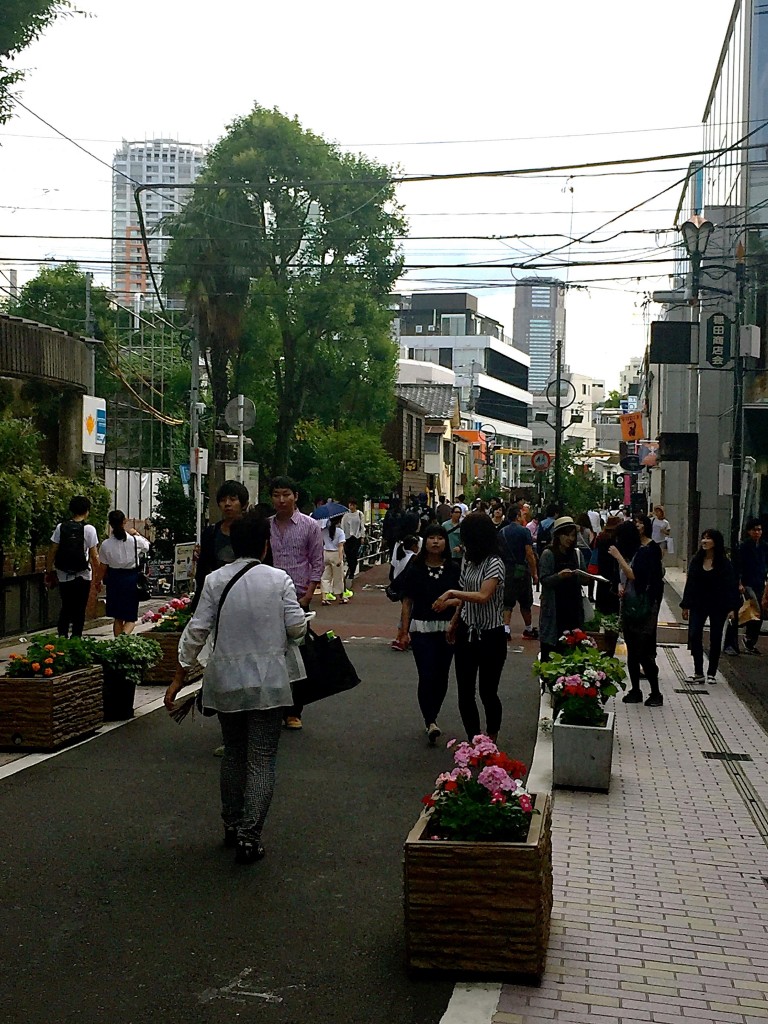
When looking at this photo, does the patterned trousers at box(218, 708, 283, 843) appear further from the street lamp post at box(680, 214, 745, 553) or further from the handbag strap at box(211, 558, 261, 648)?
the street lamp post at box(680, 214, 745, 553)

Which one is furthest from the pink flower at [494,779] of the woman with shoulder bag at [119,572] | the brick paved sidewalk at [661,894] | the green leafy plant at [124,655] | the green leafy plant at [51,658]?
the woman with shoulder bag at [119,572]

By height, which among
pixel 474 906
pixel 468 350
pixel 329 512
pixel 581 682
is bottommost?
pixel 474 906

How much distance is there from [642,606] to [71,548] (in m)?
5.97

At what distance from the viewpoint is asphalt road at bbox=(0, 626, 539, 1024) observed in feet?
15.4

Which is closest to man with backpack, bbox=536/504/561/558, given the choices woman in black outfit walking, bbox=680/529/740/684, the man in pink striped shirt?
woman in black outfit walking, bbox=680/529/740/684

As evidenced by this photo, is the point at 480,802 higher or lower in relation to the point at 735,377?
lower

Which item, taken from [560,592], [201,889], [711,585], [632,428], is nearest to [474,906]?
[201,889]

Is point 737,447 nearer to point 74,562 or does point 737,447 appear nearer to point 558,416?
point 74,562

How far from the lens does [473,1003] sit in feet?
15.5

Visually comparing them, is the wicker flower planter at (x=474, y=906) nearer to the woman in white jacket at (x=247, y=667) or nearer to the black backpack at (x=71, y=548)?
the woman in white jacket at (x=247, y=667)

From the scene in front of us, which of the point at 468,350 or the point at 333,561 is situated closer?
the point at 333,561

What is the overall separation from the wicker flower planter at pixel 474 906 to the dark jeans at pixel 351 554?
863 inches

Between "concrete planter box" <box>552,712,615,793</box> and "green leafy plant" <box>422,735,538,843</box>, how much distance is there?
304 cm

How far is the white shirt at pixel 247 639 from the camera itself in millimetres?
6438
